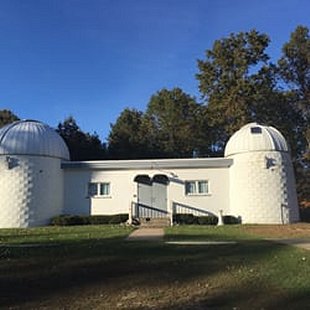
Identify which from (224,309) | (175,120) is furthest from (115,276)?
(175,120)

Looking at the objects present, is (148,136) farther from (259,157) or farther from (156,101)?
(259,157)

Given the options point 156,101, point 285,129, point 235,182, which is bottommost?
point 235,182

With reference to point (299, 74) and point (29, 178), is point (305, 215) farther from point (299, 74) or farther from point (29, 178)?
point (29, 178)

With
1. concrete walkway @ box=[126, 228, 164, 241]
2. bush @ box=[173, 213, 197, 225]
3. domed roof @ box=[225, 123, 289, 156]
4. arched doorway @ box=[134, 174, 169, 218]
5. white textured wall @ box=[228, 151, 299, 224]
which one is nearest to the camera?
concrete walkway @ box=[126, 228, 164, 241]

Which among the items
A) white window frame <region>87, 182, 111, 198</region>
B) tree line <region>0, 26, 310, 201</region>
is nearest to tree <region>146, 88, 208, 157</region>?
tree line <region>0, 26, 310, 201</region>

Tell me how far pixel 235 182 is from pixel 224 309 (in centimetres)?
2169

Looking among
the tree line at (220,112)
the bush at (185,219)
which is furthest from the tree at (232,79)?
the bush at (185,219)

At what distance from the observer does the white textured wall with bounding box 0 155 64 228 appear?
1063 inches

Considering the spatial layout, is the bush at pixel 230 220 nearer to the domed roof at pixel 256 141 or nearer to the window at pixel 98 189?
the domed roof at pixel 256 141

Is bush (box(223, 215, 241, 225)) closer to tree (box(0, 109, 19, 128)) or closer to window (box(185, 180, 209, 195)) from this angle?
window (box(185, 180, 209, 195))

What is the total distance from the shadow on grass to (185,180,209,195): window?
1588cm

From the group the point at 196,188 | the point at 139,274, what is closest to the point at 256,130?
the point at 196,188

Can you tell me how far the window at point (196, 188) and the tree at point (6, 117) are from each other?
2658cm

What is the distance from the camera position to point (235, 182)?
93.3 ft
